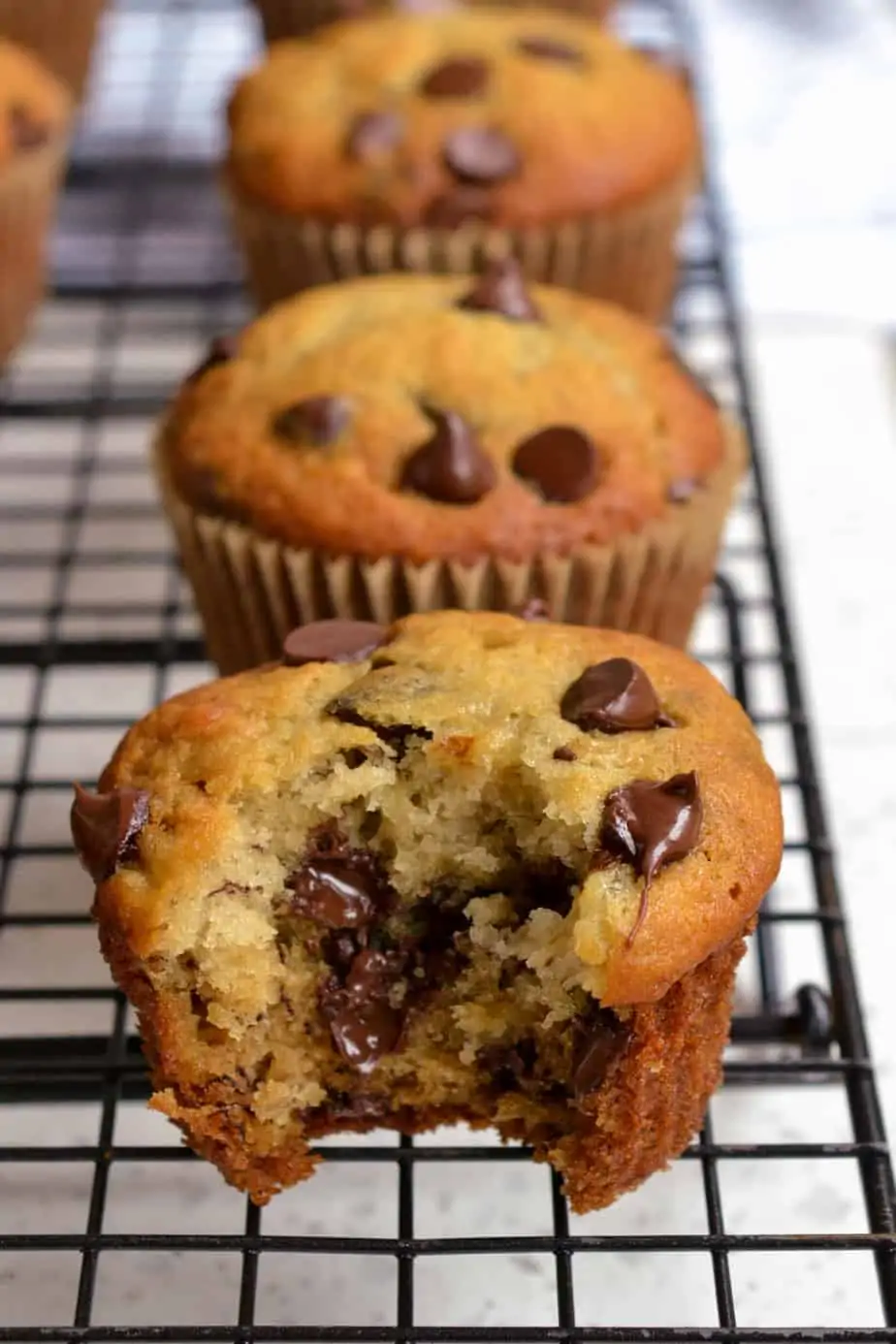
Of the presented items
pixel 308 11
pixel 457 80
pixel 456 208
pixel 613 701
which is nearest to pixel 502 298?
pixel 456 208

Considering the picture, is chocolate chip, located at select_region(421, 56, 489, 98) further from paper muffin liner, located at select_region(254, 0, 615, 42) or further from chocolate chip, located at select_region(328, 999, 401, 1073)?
chocolate chip, located at select_region(328, 999, 401, 1073)

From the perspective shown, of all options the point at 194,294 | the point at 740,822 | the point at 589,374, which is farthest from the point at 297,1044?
the point at 194,294

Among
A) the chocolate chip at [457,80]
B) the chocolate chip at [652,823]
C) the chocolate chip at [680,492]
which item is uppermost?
the chocolate chip at [457,80]

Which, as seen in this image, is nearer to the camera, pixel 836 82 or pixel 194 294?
pixel 194 294

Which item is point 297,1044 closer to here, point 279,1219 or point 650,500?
point 279,1219

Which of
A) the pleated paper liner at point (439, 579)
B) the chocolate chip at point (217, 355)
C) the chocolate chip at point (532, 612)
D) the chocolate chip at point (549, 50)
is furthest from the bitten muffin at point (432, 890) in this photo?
the chocolate chip at point (549, 50)

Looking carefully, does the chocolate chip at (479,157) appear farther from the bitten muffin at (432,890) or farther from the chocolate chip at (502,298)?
the bitten muffin at (432,890)
